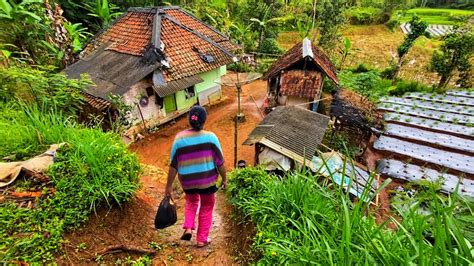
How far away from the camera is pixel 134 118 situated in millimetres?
10891

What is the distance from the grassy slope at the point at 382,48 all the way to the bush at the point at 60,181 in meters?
20.6

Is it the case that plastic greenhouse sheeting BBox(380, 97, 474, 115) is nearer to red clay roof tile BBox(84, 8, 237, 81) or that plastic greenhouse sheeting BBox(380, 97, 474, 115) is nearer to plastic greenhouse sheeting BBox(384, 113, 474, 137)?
plastic greenhouse sheeting BBox(384, 113, 474, 137)

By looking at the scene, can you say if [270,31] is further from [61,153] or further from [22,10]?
[61,153]

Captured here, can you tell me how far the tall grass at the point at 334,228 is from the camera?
154 centimetres

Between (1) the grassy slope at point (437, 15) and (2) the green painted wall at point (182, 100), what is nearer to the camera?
(2) the green painted wall at point (182, 100)

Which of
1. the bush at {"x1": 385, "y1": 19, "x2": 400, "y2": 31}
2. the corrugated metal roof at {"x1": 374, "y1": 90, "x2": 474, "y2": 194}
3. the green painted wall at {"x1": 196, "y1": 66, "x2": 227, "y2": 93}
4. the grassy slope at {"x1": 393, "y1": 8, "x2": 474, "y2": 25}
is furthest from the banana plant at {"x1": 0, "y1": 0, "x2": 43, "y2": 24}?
the grassy slope at {"x1": 393, "y1": 8, "x2": 474, "y2": 25}

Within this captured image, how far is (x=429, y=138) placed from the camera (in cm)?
1091

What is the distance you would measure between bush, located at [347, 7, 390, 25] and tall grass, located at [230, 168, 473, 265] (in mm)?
32691

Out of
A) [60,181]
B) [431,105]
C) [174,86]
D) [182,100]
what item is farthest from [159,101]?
[431,105]

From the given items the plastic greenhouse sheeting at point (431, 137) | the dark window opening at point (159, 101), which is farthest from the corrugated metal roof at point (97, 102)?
the plastic greenhouse sheeting at point (431, 137)

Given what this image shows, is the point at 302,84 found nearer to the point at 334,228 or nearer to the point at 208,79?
the point at 208,79

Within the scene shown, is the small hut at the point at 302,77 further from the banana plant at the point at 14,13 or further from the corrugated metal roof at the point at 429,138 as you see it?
the banana plant at the point at 14,13

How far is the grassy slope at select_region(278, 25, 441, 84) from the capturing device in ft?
64.5

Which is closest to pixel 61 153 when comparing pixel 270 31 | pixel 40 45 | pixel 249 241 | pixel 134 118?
pixel 249 241
